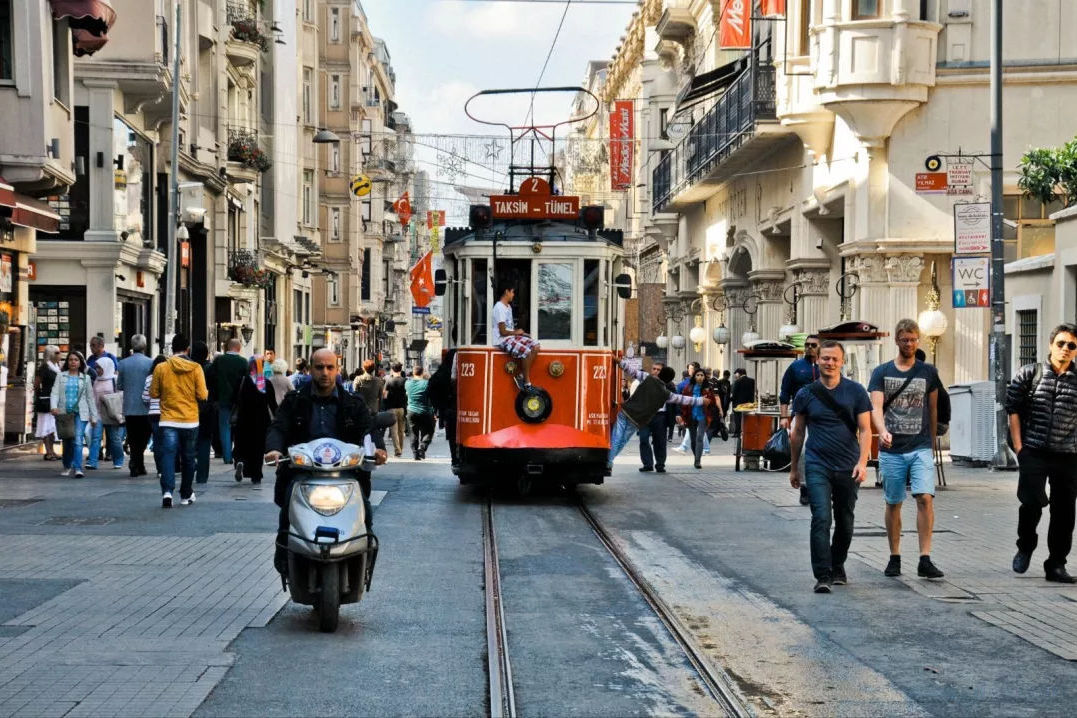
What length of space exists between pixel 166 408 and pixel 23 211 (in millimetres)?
6843

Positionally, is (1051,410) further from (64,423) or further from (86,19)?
(86,19)

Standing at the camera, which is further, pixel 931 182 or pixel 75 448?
pixel 931 182

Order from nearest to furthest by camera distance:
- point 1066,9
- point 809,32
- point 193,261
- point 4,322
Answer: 1. point 4,322
2. point 1066,9
3. point 809,32
4. point 193,261

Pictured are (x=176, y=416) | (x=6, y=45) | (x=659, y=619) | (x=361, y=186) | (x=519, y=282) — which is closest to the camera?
(x=659, y=619)

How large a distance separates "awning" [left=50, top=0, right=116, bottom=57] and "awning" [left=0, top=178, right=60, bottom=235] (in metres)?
2.94

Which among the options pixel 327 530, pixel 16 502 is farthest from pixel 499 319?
pixel 327 530

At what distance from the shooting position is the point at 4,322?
24109 millimetres

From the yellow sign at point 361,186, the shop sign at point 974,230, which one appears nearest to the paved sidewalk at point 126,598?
the shop sign at point 974,230

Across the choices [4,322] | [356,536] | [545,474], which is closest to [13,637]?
[356,536]

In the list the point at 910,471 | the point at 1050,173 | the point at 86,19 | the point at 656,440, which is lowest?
the point at 656,440

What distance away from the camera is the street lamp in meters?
26.9

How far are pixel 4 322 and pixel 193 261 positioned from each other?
57.2 ft

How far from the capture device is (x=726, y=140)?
35938 mm

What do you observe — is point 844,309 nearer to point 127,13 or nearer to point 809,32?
point 809,32
